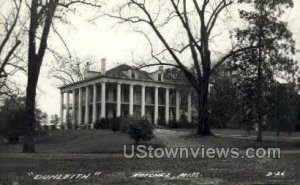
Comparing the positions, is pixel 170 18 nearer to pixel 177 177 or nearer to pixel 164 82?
pixel 177 177

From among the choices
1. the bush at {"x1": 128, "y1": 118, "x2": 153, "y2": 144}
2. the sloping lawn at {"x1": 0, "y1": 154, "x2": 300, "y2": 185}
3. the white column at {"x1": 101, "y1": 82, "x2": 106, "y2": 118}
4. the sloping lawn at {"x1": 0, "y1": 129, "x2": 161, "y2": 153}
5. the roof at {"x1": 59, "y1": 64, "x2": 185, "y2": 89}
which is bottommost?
the sloping lawn at {"x1": 0, "y1": 129, "x2": 161, "y2": 153}

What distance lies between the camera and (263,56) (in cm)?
2895

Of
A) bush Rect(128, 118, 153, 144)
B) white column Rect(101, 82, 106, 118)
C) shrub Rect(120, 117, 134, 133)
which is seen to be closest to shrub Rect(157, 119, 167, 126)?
white column Rect(101, 82, 106, 118)

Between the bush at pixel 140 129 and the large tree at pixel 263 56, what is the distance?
5.78 m

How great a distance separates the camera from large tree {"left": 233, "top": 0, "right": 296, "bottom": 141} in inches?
1113

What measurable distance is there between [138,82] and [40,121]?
752 inches

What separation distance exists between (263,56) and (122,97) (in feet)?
106

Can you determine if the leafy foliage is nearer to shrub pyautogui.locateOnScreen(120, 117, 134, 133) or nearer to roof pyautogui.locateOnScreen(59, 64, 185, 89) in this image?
shrub pyautogui.locateOnScreen(120, 117, 134, 133)

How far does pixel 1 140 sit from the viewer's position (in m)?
39.9

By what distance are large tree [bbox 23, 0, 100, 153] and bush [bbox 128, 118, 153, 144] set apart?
7.84m

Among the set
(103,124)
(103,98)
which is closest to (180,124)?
(103,98)

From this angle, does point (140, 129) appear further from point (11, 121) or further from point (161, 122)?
point (161, 122)

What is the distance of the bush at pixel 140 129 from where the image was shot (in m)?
27.9

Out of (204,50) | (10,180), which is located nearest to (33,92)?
(10,180)
